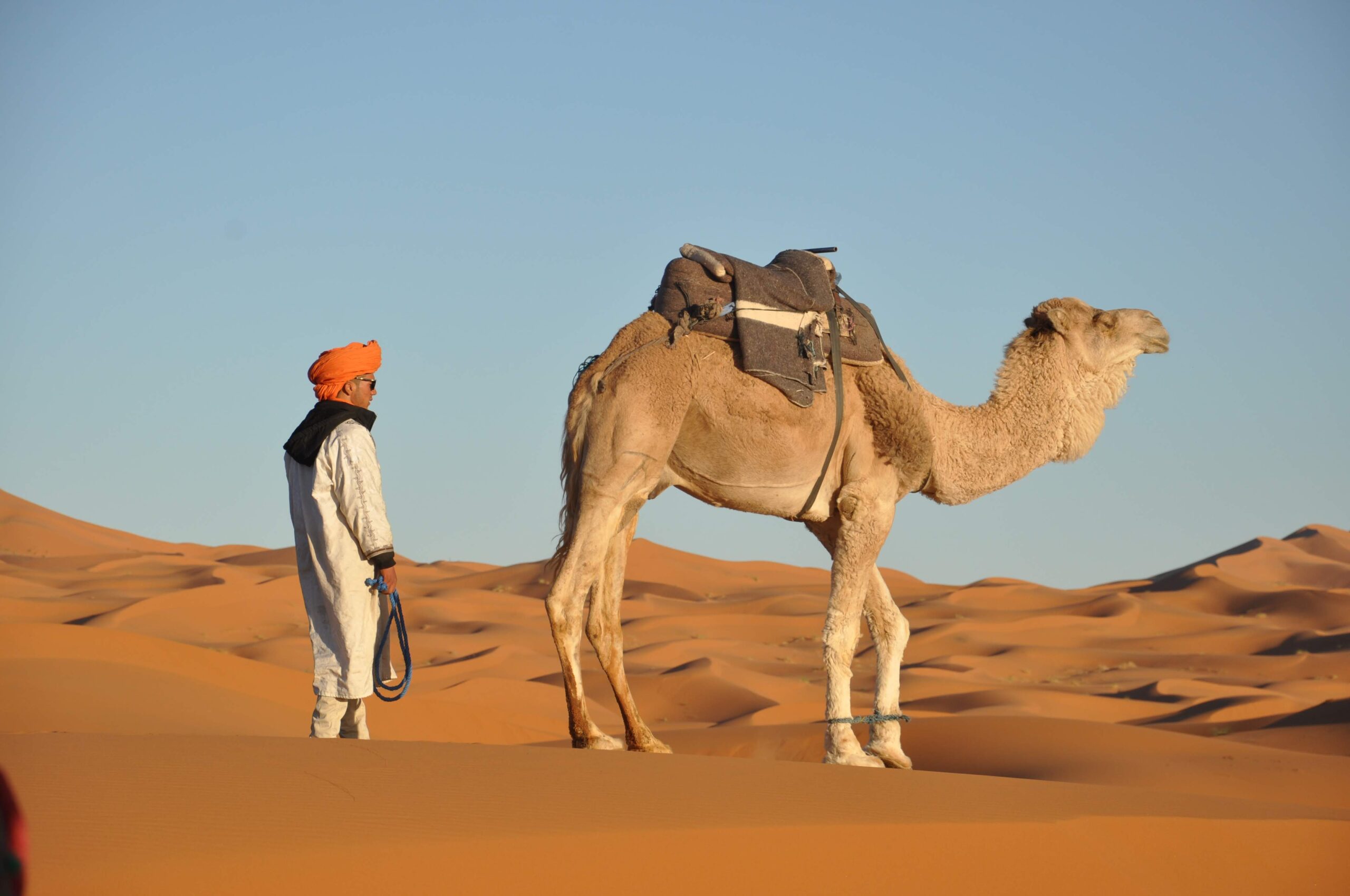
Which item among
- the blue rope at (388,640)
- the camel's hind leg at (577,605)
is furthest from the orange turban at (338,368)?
the camel's hind leg at (577,605)

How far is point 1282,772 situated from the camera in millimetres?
9969

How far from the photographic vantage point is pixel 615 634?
7.76 m

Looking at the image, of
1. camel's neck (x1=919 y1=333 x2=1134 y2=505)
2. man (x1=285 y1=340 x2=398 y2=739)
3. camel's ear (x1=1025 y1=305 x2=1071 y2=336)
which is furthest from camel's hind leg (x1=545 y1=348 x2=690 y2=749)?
camel's ear (x1=1025 y1=305 x2=1071 y2=336)

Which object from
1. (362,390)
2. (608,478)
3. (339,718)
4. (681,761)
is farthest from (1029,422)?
(339,718)

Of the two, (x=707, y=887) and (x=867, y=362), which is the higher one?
(x=867, y=362)

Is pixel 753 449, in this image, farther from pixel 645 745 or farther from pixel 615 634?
pixel 645 745

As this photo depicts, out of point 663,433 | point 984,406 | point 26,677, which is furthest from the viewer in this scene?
point 26,677

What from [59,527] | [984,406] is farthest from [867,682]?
[59,527]

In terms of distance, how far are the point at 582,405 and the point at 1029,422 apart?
10.4 feet

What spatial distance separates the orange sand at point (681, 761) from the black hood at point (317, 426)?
5.08ft

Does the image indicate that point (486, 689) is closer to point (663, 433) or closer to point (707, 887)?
point (663, 433)

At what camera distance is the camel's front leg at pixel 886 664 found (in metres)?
7.95

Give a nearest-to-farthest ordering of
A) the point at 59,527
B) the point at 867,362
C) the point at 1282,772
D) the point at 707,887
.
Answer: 1. the point at 707,887
2. the point at 867,362
3. the point at 1282,772
4. the point at 59,527

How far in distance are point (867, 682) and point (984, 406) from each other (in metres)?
16.0
